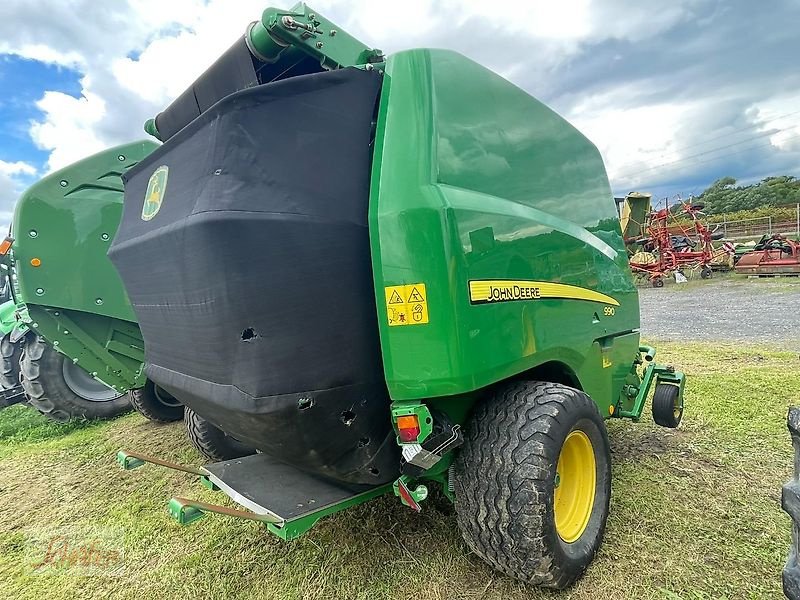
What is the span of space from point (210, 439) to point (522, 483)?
6.82 feet

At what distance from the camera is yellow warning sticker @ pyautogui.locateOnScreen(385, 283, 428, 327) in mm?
1921

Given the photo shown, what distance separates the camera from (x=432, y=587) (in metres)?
2.36

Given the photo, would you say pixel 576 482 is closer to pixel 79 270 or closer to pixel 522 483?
pixel 522 483

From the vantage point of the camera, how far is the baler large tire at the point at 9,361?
562 cm

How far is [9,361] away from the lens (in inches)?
227

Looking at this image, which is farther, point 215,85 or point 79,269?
point 79,269

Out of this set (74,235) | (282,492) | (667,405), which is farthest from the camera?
(74,235)

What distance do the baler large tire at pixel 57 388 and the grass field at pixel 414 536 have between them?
0.89 meters

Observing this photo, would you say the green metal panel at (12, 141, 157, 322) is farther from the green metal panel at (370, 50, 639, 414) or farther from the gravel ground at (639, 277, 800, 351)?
the gravel ground at (639, 277, 800, 351)

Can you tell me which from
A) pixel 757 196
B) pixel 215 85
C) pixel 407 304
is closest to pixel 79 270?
pixel 215 85

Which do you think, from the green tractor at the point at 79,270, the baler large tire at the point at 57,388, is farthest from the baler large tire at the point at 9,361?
the green tractor at the point at 79,270

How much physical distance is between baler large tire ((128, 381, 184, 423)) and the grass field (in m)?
0.79

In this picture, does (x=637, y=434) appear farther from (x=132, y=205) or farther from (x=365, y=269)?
(x=132, y=205)

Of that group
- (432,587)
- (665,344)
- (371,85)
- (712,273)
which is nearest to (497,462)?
(432,587)
